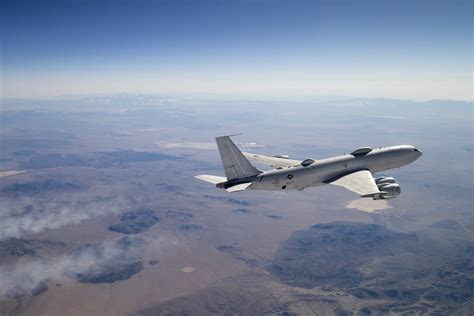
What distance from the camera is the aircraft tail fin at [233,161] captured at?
139 feet

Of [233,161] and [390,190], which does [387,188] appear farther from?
[233,161]

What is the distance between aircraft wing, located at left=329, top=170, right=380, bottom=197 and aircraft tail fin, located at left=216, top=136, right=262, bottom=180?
1238 cm

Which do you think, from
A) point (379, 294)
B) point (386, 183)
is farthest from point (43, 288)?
point (386, 183)

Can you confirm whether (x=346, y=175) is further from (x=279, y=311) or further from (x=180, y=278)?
(x=180, y=278)

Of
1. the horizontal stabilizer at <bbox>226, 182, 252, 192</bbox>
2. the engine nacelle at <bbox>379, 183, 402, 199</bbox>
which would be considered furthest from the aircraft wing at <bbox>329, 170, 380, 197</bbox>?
the horizontal stabilizer at <bbox>226, 182, 252, 192</bbox>

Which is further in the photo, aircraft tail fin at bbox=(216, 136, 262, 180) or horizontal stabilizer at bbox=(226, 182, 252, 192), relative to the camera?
aircraft tail fin at bbox=(216, 136, 262, 180)

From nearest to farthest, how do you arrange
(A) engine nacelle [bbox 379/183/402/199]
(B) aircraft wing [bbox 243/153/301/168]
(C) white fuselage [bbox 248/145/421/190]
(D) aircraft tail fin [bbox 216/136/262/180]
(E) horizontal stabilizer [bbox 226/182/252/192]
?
(A) engine nacelle [bbox 379/183/402/199] < (E) horizontal stabilizer [bbox 226/182/252/192] < (D) aircraft tail fin [bbox 216/136/262/180] < (C) white fuselage [bbox 248/145/421/190] < (B) aircraft wing [bbox 243/153/301/168]

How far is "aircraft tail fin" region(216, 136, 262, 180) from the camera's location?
139 ft

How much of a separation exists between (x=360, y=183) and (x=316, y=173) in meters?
6.05

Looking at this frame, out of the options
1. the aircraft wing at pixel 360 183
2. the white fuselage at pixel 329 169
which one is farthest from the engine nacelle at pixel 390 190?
the white fuselage at pixel 329 169

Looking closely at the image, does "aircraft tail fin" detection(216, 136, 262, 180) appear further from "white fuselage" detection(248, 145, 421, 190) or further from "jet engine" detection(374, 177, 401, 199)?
"jet engine" detection(374, 177, 401, 199)

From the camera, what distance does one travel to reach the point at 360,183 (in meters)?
44.2

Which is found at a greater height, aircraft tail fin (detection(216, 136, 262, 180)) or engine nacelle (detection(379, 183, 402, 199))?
aircraft tail fin (detection(216, 136, 262, 180))

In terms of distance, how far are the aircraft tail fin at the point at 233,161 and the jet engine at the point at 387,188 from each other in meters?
16.6
